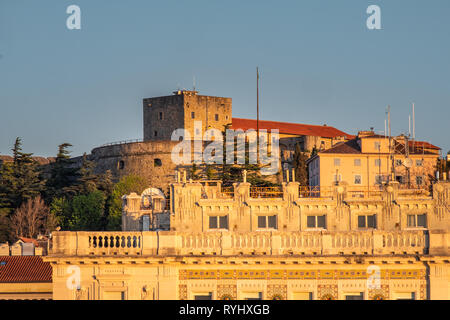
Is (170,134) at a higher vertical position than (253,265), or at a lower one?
higher

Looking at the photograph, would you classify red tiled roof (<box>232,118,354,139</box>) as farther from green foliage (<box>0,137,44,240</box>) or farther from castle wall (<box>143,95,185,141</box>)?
green foliage (<box>0,137,44,240</box>)

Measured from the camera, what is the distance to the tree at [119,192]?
99812 mm

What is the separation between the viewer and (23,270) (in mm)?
58000

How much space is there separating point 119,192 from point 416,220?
75.7 meters

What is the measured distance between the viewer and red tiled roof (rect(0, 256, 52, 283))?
56281mm

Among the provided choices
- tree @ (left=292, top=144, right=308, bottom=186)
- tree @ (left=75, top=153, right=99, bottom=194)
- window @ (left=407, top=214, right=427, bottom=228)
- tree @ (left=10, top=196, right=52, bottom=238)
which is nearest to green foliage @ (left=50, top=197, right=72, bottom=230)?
tree @ (left=10, top=196, right=52, bottom=238)

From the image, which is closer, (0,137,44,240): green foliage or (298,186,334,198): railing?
(298,186,334,198): railing

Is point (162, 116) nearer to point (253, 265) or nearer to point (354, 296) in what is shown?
point (253, 265)

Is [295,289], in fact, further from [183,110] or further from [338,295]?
[183,110]

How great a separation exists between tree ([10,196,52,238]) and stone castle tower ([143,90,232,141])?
32.9 metres

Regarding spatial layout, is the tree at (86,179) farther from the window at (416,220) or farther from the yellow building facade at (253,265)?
the yellow building facade at (253,265)

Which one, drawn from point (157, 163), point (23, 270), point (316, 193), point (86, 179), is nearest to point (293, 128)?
point (157, 163)

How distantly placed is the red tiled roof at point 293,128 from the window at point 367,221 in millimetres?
96642
